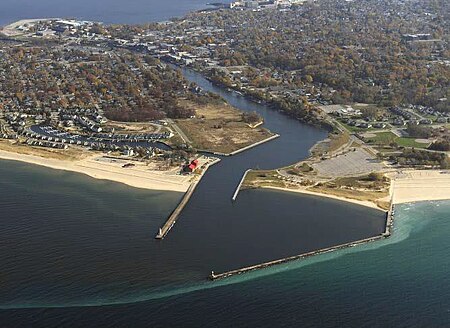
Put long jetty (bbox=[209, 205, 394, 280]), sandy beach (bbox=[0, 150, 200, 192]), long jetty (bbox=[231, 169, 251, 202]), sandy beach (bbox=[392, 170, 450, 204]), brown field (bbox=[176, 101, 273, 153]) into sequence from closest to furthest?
long jetty (bbox=[209, 205, 394, 280]), long jetty (bbox=[231, 169, 251, 202]), sandy beach (bbox=[392, 170, 450, 204]), sandy beach (bbox=[0, 150, 200, 192]), brown field (bbox=[176, 101, 273, 153])

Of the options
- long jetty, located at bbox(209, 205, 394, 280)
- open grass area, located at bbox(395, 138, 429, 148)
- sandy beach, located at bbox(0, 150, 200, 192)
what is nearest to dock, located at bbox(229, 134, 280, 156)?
sandy beach, located at bbox(0, 150, 200, 192)

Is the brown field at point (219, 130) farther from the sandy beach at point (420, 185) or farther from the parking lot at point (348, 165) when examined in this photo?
the sandy beach at point (420, 185)

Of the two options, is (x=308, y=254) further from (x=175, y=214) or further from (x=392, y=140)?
(x=392, y=140)

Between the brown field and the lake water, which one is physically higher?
the brown field

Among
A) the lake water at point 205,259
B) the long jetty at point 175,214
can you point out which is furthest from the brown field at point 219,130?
the long jetty at point 175,214

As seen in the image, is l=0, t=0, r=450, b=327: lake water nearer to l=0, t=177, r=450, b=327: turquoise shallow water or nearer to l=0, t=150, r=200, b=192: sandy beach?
l=0, t=177, r=450, b=327: turquoise shallow water

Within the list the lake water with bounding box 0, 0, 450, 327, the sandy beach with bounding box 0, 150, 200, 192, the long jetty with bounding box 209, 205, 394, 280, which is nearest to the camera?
the lake water with bounding box 0, 0, 450, 327

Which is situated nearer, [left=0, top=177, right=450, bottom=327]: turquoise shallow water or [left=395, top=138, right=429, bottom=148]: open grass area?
[left=0, top=177, right=450, bottom=327]: turquoise shallow water
